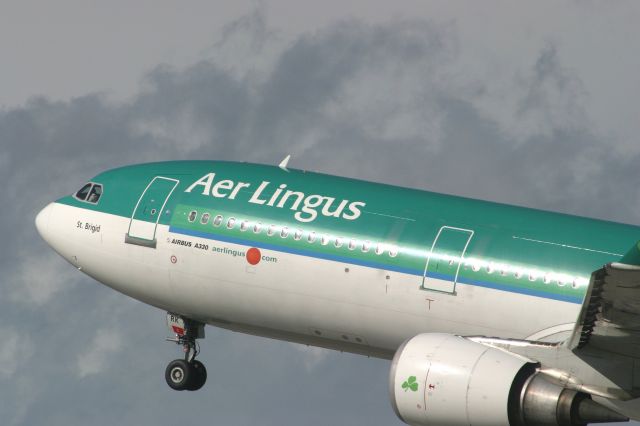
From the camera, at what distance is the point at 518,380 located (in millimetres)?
31859

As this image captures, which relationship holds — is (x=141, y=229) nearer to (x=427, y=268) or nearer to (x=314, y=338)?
(x=314, y=338)

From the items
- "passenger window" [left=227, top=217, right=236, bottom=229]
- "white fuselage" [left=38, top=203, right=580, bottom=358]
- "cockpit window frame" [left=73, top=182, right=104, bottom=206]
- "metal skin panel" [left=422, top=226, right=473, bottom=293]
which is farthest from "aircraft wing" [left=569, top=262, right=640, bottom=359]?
"cockpit window frame" [left=73, top=182, right=104, bottom=206]

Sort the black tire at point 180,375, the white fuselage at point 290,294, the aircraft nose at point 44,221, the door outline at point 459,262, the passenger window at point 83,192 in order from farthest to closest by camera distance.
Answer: the aircraft nose at point 44,221 → the passenger window at point 83,192 → the black tire at point 180,375 → the door outline at point 459,262 → the white fuselage at point 290,294

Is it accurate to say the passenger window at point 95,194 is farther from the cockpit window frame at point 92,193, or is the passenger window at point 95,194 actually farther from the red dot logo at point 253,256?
the red dot logo at point 253,256

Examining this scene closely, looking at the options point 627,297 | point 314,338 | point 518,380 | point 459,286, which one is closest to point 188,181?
point 314,338

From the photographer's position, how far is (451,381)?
31828mm

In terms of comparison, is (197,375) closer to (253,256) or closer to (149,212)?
(149,212)

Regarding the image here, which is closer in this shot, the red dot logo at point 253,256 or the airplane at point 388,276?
the airplane at point 388,276

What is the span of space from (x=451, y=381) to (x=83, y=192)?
13.1 m

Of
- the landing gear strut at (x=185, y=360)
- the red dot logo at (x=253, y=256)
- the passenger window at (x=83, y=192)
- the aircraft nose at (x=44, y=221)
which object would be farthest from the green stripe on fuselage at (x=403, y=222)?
the landing gear strut at (x=185, y=360)

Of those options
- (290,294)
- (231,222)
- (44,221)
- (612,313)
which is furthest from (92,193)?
(612,313)

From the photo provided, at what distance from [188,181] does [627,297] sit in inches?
524

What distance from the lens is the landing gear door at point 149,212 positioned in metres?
38.9

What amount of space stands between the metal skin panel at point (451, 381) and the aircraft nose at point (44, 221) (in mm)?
12327
